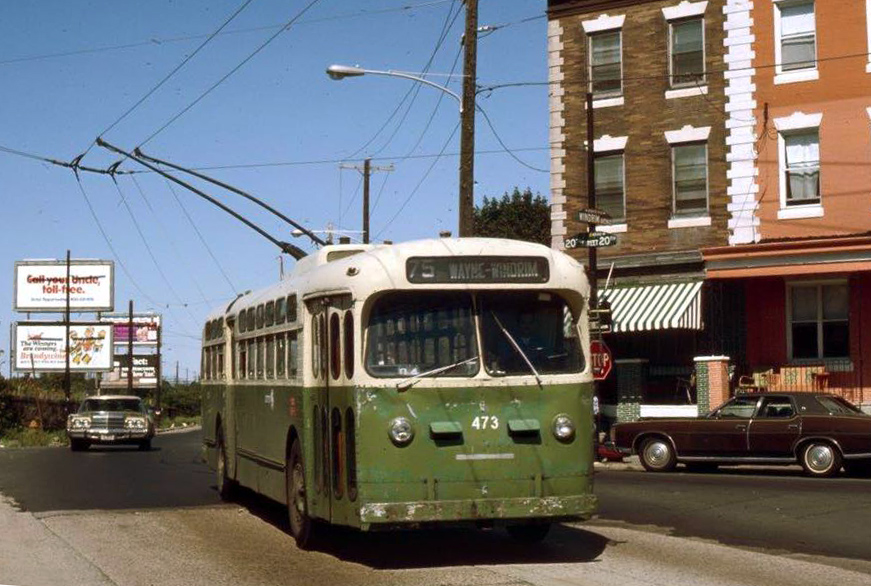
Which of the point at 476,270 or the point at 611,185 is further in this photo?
the point at 611,185

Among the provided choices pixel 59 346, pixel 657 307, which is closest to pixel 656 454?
pixel 657 307

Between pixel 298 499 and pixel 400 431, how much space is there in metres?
2.32

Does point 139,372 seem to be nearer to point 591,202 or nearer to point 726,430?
point 591,202

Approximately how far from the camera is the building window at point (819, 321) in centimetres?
3078

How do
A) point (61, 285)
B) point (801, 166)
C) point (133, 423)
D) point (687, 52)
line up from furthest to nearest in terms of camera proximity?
point (61, 285), point (133, 423), point (687, 52), point (801, 166)

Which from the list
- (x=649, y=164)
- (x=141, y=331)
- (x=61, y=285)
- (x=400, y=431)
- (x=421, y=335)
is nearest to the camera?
(x=400, y=431)

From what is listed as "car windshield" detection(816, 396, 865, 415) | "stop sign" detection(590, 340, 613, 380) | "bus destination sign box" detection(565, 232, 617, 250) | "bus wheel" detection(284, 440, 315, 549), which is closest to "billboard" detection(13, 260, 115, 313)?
"bus destination sign box" detection(565, 232, 617, 250)

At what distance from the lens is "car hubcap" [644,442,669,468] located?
2527 centimetres

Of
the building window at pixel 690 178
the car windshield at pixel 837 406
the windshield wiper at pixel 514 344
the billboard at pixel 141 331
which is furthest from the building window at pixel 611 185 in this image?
the billboard at pixel 141 331

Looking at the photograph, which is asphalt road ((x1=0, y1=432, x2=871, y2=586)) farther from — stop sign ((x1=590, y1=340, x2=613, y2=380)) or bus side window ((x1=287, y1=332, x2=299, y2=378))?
stop sign ((x1=590, y1=340, x2=613, y2=380))

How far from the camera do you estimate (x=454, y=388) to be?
12180 mm

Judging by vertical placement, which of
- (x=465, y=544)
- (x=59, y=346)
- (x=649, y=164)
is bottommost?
(x=465, y=544)

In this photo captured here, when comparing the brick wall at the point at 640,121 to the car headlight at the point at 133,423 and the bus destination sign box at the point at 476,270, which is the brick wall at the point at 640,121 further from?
the bus destination sign box at the point at 476,270

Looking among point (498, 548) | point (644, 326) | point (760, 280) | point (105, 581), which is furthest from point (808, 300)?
point (105, 581)
